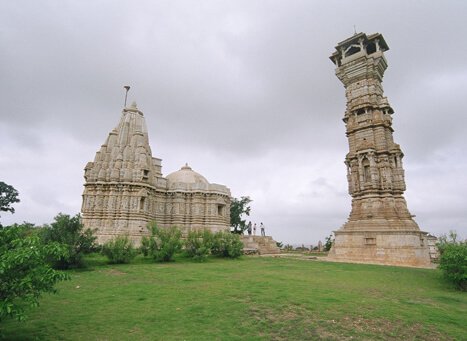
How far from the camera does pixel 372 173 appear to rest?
22.2 metres

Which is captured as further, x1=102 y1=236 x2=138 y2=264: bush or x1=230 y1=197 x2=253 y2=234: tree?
x1=230 y1=197 x2=253 y2=234: tree

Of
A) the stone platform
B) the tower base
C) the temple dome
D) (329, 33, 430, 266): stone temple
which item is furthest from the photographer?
the temple dome

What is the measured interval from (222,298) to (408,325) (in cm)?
497

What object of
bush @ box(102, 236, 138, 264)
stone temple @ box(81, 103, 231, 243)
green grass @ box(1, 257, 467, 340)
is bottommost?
green grass @ box(1, 257, 467, 340)

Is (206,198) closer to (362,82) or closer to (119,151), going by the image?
(119,151)

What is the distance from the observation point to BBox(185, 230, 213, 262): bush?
1978cm

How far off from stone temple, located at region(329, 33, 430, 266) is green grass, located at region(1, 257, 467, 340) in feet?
25.4

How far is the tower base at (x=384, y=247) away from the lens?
62.2 ft

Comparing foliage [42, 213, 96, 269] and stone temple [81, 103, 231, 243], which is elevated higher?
stone temple [81, 103, 231, 243]

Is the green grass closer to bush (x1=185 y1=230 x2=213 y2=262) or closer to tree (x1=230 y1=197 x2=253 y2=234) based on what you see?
bush (x1=185 y1=230 x2=213 y2=262)

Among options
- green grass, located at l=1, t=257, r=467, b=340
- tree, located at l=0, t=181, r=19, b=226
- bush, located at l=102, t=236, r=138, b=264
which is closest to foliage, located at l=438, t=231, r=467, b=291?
green grass, located at l=1, t=257, r=467, b=340

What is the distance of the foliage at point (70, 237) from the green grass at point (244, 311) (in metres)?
3.30

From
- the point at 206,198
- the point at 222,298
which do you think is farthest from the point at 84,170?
the point at 222,298

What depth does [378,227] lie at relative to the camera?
20.5m
